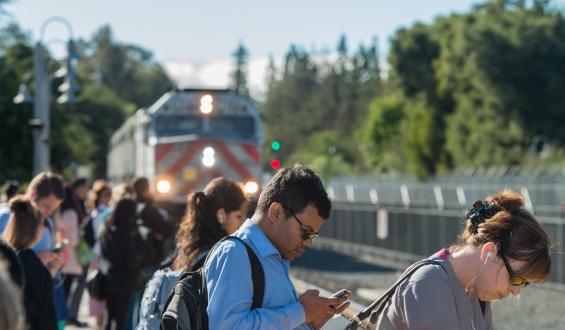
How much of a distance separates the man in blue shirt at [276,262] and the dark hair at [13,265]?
81 centimetres

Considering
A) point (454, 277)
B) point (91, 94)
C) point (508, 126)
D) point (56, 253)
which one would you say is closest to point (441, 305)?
point (454, 277)

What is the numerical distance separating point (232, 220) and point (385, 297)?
2108mm

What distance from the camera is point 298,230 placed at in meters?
4.44

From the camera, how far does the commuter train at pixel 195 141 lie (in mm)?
24156

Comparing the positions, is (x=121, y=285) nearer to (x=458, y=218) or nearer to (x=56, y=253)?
(x=56, y=253)

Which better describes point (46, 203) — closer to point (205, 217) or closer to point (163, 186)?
point (205, 217)

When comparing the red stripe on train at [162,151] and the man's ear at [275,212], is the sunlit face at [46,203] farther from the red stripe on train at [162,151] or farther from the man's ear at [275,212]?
the red stripe on train at [162,151]

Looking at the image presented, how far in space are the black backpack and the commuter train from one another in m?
19.3

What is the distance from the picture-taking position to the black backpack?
4398 mm

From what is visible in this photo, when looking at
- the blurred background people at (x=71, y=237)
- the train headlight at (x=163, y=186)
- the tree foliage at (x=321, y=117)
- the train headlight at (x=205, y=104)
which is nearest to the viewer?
the blurred background people at (x=71, y=237)

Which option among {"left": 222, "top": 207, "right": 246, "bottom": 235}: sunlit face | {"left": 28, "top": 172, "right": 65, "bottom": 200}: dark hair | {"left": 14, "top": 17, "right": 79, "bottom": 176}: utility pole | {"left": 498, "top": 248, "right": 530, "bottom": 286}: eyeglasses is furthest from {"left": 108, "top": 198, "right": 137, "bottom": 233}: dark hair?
{"left": 14, "top": 17, "right": 79, "bottom": 176}: utility pole

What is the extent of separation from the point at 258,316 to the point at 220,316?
5.2 inches

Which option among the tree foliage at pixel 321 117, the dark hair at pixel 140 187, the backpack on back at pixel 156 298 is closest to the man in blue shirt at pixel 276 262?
the backpack on back at pixel 156 298

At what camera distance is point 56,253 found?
754 centimetres
